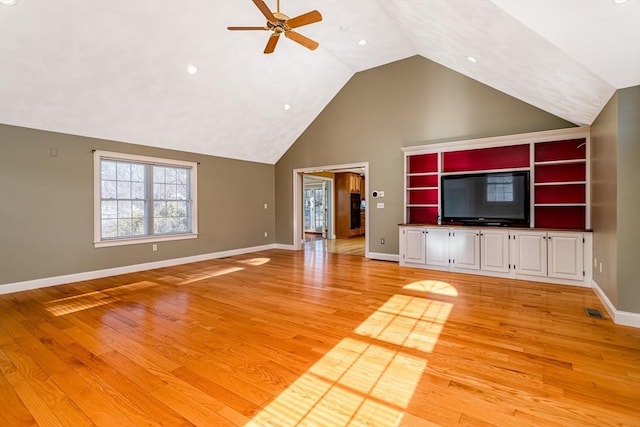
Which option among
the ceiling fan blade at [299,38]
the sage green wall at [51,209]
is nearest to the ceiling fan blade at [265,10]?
the ceiling fan blade at [299,38]

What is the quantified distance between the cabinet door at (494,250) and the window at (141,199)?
18.9 feet

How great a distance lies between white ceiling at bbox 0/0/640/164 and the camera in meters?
2.67

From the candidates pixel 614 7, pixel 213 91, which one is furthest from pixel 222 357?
pixel 213 91

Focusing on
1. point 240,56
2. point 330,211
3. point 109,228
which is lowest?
point 109,228

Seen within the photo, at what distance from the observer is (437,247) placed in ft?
18.2

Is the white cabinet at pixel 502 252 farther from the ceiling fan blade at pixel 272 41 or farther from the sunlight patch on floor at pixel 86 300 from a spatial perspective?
the sunlight patch on floor at pixel 86 300

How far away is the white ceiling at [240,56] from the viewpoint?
8.75 feet

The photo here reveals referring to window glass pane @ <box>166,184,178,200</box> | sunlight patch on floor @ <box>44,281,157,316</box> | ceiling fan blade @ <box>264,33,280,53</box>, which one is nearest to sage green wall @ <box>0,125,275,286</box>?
window glass pane @ <box>166,184,178,200</box>

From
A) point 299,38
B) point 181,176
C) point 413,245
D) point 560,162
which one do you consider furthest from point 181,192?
point 560,162

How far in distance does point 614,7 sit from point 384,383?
3.05 m

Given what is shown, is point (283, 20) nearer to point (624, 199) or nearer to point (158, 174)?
point (624, 199)

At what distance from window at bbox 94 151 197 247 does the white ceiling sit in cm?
46

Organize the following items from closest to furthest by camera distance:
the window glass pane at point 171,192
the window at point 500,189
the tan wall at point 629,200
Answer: the tan wall at point 629,200 < the window at point 500,189 < the window glass pane at point 171,192

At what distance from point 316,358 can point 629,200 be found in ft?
11.3
